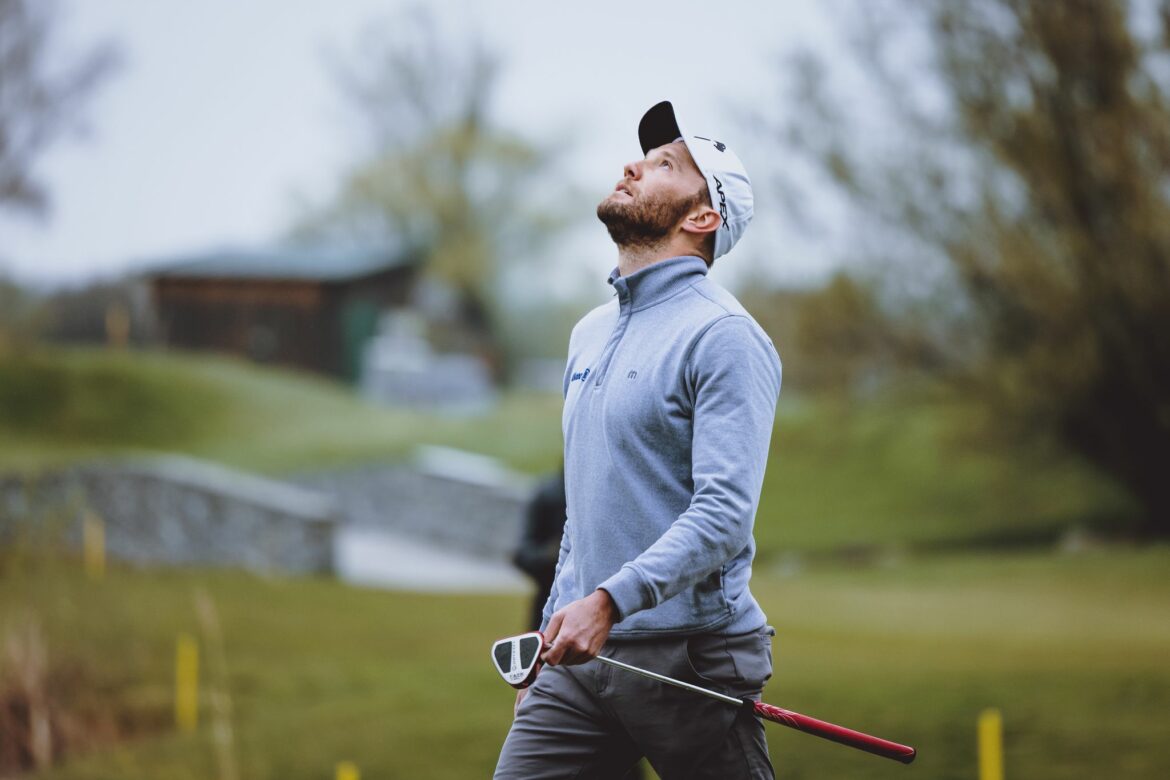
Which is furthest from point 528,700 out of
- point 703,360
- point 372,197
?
point 372,197

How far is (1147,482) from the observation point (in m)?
21.2

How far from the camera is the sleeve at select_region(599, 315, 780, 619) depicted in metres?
2.73

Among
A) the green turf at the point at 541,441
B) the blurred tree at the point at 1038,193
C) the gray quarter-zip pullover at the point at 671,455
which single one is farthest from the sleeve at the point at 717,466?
the green turf at the point at 541,441

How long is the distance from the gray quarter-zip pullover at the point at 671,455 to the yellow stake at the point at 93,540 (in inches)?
695

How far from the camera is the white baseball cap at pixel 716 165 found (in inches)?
122

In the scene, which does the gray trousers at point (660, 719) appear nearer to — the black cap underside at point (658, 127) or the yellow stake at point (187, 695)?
the black cap underside at point (658, 127)

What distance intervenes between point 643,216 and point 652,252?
82 millimetres

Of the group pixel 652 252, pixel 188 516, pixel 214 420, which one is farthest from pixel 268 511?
pixel 652 252

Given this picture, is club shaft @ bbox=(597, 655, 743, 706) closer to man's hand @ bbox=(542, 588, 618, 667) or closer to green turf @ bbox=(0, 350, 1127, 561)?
man's hand @ bbox=(542, 588, 618, 667)

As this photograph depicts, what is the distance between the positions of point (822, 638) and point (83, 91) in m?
32.2

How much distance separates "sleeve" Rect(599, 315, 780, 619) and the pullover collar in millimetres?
228

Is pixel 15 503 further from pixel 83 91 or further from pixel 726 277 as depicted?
pixel 83 91

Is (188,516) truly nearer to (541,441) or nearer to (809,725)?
(541,441)

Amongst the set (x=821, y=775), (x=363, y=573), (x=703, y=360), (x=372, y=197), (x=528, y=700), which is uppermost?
(x=372, y=197)
